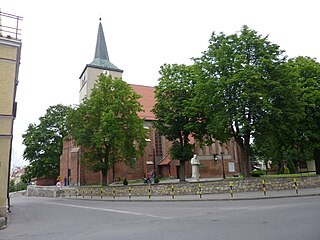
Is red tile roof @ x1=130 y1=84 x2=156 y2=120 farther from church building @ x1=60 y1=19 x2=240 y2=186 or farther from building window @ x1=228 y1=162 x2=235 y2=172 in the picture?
building window @ x1=228 y1=162 x2=235 y2=172

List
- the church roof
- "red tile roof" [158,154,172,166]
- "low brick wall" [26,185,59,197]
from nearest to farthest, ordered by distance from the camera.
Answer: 1. "low brick wall" [26,185,59,197]
2. "red tile roof" [158,154,172,166]
3. the church roof

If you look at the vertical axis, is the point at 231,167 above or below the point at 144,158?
below

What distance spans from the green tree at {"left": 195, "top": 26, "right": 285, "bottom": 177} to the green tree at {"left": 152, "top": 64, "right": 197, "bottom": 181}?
429cm

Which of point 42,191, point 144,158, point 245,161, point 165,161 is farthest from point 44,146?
point 245,161

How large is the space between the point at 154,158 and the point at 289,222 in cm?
3571

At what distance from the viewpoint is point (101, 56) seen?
158 feet

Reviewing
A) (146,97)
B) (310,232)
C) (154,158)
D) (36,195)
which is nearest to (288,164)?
(154,158)

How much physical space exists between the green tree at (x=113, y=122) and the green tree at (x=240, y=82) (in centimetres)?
796

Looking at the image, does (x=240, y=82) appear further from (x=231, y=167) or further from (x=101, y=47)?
(x=101, y=47)

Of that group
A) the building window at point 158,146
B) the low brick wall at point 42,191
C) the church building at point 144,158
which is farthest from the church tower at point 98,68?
the low brick wall at point 42,191

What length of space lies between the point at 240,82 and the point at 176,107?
853cm

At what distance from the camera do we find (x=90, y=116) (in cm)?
2697

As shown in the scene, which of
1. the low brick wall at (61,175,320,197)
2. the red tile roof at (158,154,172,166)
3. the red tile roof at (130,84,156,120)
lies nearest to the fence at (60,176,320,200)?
the low brick wall at (61,175,320,197)

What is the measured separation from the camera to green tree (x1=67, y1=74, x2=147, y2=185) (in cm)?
2578
